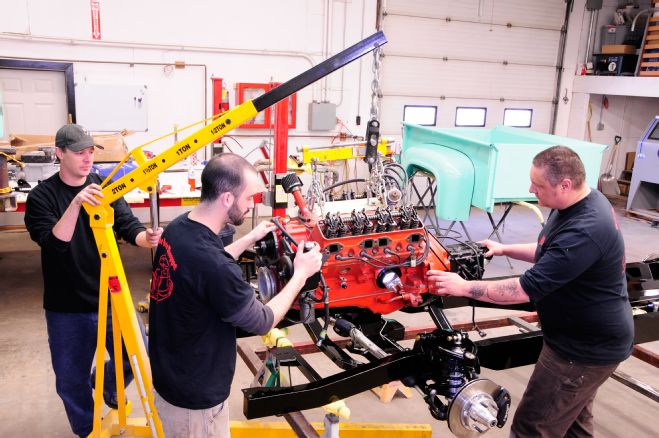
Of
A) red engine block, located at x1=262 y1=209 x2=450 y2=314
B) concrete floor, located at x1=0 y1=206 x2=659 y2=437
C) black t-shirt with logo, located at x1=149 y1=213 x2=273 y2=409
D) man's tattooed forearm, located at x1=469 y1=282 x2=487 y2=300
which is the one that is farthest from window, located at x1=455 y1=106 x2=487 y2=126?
black t-shirt with logo, located at x1=149 y1=213 x2=273 y2=409

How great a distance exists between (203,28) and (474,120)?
16.3ft

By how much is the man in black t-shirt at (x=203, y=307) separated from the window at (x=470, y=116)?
8.51 metres

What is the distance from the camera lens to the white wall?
24.5 ft

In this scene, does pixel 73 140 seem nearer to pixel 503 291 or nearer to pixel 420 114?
pixel 503 291

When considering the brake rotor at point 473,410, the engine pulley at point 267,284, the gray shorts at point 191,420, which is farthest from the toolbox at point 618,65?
the gray shorts at point 191,420

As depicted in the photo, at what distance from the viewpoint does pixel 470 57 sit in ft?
32.7

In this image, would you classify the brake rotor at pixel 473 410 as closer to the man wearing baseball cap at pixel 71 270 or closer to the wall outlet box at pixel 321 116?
the man wearing baseball cap at pixel 71 270

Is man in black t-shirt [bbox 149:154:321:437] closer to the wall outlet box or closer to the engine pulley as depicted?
the engine pulley

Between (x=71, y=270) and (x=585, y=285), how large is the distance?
245 cm

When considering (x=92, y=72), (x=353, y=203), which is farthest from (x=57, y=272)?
(x=92, y=72)

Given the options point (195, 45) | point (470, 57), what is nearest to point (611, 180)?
point (470, 57)

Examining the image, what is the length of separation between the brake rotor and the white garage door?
7.48 metres

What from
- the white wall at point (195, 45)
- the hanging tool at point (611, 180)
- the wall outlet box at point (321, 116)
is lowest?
the hanging tool at point (611, 180)

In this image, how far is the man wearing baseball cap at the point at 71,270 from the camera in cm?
286
